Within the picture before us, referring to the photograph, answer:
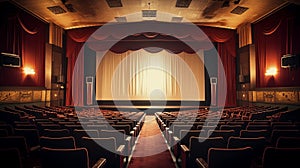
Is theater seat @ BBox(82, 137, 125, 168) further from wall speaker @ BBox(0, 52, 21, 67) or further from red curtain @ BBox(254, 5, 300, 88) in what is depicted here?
red curtain @ BBox(254, 5, 300, 88)

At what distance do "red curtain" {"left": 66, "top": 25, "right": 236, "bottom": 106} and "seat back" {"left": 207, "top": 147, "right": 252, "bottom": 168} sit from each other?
11.1 m

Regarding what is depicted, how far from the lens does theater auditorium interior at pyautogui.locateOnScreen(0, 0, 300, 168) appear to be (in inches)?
294

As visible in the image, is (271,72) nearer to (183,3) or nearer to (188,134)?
(183,3)

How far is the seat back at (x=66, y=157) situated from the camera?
2037 millimetres

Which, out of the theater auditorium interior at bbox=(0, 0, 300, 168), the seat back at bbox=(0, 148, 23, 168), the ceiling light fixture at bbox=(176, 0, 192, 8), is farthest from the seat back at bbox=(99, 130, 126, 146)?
the ceiling light fixture at bbox=(176, 0, 192, 8)

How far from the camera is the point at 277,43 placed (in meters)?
10.4

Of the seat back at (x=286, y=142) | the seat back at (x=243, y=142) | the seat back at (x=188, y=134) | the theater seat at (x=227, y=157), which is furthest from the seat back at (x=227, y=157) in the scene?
the seat back at (x=188, y=134)

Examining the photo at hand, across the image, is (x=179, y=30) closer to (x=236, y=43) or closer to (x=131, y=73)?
(x=236, y=43)

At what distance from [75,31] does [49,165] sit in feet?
39.6

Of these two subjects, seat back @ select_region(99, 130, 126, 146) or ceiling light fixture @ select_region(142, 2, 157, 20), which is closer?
seat back @ select_region(99, 130, 126, 146)

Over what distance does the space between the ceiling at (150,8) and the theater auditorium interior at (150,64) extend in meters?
0.04

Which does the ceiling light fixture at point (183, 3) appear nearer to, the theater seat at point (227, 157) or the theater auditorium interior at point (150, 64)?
the theater auditorium interior at point (150, 64)

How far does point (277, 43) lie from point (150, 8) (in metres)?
5.74

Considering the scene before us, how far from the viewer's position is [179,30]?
1278cm
